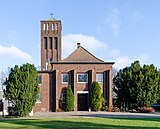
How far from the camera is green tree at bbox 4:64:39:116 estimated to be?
111 ft

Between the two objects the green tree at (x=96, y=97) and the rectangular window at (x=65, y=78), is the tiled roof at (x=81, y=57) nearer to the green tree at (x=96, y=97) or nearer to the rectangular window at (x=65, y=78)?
→ the rectangular window at (x=65, y=78)

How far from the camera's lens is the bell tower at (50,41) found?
63.7 meters

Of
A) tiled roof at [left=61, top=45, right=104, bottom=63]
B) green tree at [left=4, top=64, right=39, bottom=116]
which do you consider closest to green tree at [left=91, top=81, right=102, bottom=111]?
tiled roof at [left=61, top=45, right=104, bottom=63]

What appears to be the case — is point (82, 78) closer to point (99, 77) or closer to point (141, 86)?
point (99, 77)

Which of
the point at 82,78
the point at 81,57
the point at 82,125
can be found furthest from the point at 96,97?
the point at 82,125

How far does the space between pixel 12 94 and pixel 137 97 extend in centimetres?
1894

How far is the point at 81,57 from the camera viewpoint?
47.6 m

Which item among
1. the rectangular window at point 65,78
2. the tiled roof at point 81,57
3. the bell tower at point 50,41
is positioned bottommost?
the rectangular window at point 65,78

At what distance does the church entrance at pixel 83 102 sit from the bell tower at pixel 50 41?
18.4 metres

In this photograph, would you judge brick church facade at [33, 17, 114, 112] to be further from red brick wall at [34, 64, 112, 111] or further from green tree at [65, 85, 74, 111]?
green tree at [65, 85, 74, 111]

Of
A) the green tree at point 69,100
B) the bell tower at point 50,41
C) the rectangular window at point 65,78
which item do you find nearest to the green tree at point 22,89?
the green tree at point 69,100

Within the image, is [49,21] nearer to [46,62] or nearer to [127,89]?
[46,62]

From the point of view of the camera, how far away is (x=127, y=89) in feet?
157

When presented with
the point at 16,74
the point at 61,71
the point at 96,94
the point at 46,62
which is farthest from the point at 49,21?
the point at 16,74
